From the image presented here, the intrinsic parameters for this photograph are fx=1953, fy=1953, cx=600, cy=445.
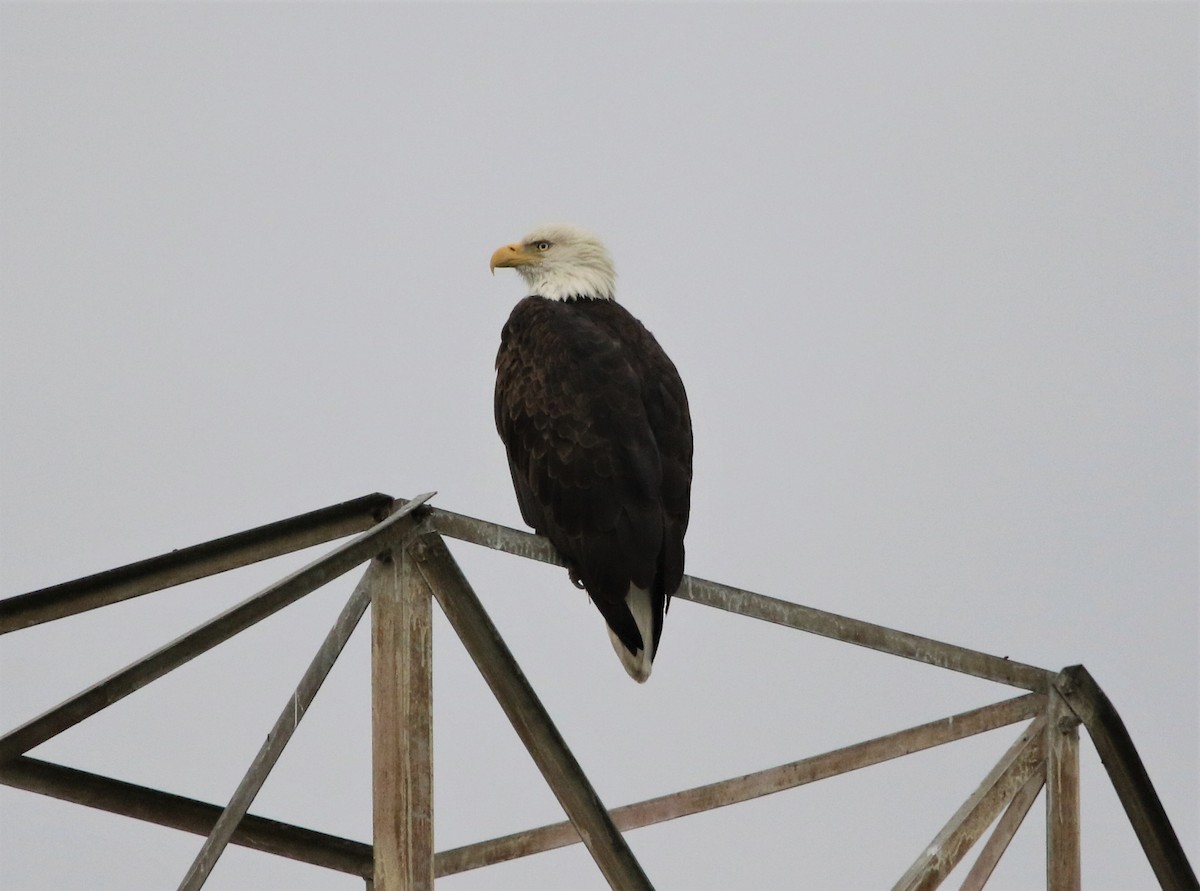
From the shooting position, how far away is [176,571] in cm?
477

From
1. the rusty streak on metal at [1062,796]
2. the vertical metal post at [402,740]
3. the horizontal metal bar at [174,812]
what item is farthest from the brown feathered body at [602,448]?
the vertical metal post at [402,740]

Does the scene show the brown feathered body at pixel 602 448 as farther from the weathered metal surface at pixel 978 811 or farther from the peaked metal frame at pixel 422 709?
the weathered metal surface at pixel 978 811

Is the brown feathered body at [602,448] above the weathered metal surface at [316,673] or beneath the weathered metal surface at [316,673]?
above

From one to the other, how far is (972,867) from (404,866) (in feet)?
6.66

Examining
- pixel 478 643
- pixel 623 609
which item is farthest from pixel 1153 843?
pixel 478 643

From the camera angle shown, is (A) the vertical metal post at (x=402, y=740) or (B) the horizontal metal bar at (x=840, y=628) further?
(B) the horizontal metal bar at (x=840, y=628)

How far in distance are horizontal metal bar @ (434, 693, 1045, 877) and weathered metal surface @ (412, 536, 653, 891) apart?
776 millimetres

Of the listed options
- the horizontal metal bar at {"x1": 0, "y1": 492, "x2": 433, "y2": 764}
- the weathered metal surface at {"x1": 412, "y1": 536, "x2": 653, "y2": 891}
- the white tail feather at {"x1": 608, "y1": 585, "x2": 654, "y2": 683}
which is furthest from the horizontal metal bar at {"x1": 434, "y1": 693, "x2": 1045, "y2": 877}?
the horizontal metal bar at {"x1": 0, "y1": 492, "x2": 433, "y2": 764}

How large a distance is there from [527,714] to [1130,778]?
7.30 feet

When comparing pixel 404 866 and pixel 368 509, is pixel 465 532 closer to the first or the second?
pixel 368 509

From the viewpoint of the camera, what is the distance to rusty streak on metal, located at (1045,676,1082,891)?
5918 mm

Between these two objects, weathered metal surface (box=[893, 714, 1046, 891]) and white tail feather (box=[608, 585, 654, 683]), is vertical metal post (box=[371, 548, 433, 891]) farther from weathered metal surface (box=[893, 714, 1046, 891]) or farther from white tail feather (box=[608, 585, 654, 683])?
white tail feather (box=[608, 585, 654, 683])

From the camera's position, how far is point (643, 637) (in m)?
7.00

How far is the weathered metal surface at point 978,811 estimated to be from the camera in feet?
18.4
